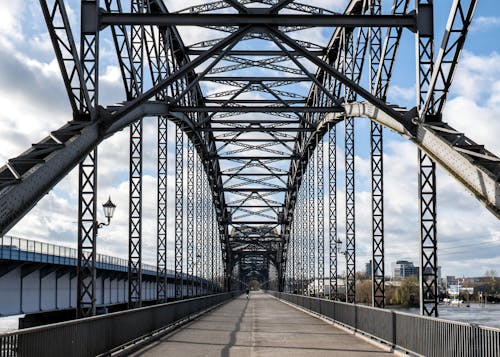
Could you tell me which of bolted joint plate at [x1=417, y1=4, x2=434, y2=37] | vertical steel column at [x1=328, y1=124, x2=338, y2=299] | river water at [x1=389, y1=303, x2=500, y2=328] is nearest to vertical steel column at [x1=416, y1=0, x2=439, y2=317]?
bolted joint plate at [x1=417, y1=4, x2=434, y2=37]

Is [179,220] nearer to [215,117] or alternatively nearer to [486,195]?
[215,117]

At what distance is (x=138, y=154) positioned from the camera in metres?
28.0

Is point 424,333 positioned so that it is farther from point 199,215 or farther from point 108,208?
point 199,215

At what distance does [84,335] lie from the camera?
1560 cm

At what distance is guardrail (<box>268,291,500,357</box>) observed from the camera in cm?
1342

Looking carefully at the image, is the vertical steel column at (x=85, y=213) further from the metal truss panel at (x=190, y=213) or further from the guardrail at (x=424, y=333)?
the metal truss panel at (x=190, y=213)

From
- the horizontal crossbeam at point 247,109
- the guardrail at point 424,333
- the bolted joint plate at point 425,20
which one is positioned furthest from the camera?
the horizontal crossbeam at point 247,109

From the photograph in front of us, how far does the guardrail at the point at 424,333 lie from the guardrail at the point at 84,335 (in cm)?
682

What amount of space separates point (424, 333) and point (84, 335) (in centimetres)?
732

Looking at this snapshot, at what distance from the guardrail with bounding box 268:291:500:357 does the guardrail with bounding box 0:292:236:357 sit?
22.4ft

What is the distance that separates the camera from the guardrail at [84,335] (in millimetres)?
12078

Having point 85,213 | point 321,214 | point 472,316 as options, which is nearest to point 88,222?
point 85,213

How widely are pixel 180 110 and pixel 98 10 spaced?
8.88 meters

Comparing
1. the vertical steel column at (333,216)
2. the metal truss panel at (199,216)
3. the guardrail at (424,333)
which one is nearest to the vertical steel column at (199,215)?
the metal truss panel at (199,216)
